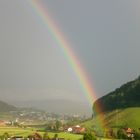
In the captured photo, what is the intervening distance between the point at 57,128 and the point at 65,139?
5880 centimetres

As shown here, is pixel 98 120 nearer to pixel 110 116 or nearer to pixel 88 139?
pixel 110 116

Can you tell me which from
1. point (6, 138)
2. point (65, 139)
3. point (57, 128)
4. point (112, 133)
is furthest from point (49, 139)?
point (57, 128)

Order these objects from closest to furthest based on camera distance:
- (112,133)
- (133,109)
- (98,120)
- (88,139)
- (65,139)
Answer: (88,139)
(65,139)
(112,133)
(133,109)
(98,120)

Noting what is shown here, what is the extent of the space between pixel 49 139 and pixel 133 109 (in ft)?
275

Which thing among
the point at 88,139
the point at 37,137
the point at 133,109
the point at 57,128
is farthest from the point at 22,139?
the point at 133,109

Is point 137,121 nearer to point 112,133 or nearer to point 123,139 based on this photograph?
point 112,133

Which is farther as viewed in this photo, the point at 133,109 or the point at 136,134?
the point at 133,109

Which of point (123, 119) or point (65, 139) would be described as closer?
point (65, 139)

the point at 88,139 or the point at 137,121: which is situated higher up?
the point at 137,121

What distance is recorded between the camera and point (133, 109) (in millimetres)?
183375

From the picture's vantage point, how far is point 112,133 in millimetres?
131125

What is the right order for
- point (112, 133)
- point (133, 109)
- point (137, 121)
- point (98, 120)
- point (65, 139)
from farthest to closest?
point (98, 120) < point (133, 109) < point (137, 121) < point (112, 133) < point (65, 139)

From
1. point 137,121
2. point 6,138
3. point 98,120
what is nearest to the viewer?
point 6,138

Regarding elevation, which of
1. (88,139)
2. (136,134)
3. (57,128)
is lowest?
(88,139)
